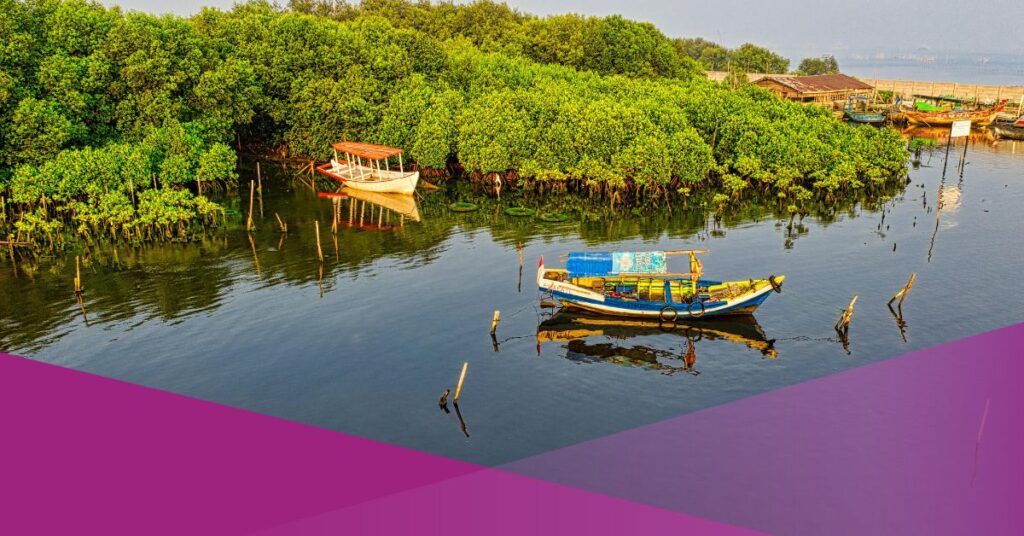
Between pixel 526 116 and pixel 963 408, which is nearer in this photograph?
pixel 963 408

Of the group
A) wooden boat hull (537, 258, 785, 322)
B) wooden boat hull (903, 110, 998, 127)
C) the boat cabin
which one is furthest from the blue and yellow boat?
wooden boat hull (903, 110, 998, 127)

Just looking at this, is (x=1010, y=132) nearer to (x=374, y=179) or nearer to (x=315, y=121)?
(x=374, y=179)

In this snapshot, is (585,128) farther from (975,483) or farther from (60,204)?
(975,483)

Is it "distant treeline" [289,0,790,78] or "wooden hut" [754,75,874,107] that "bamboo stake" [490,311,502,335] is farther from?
"wooden hut" [754,75,874,107]

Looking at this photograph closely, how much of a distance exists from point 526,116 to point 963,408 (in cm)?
5338

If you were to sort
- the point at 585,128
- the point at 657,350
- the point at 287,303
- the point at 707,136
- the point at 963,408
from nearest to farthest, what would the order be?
1. the point at 963,408
2. the point at 657,350
3. the point at 287,303
4. the point at 585,128
5. the point at 707,136

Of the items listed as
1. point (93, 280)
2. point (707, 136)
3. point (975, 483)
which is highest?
A: point (707, 136)

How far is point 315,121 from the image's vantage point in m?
87.9

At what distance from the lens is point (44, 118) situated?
64.2 m

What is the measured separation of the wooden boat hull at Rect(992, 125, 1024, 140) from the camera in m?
114

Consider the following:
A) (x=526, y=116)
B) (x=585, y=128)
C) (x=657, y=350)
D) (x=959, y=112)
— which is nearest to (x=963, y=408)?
(x=657, y=350)

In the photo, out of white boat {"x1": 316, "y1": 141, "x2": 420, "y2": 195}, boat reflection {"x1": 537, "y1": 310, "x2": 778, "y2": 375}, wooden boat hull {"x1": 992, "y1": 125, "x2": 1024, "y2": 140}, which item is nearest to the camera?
boat reflection {"x1": 537, "y1": 310, "x2": 778, "y2": 375}
